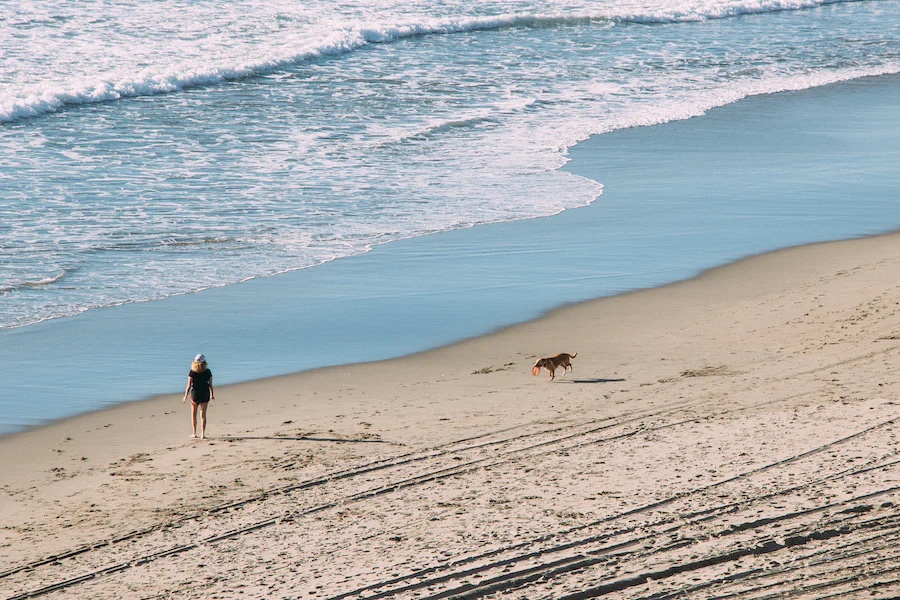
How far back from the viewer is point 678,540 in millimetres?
6457

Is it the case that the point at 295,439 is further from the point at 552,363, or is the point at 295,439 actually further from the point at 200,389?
the point at 552,363

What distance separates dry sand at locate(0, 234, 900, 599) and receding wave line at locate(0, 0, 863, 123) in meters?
16.1

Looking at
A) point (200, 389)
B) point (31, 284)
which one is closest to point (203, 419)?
point (200, 389)

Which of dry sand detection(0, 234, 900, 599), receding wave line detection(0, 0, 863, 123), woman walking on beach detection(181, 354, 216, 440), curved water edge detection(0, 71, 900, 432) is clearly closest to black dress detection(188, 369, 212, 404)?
woman walking on beach detection(181, 354, 216, 440)

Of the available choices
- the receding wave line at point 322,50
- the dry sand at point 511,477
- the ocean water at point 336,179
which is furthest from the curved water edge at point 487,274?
the receding wave line at point 322,50

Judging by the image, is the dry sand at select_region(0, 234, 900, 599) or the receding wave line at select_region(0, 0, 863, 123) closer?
the dry sand at select_region(0, 234, 900, 599)

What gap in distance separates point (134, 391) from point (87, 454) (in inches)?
53.0

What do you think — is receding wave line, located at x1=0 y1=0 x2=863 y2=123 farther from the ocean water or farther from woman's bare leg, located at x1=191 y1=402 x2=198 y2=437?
woman's bare leg, located at x1=191 y1=402 x2=198 y2=437

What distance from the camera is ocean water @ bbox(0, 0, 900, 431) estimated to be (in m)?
12.1

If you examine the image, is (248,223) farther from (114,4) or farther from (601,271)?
(114,4)

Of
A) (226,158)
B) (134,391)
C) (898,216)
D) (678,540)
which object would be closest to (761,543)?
(678,540)

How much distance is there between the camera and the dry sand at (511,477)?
6305mm

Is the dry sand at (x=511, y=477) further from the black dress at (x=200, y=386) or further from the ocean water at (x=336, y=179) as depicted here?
the ocean water at (x=336, y=179)

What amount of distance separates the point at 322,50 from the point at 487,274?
64.7 ft
